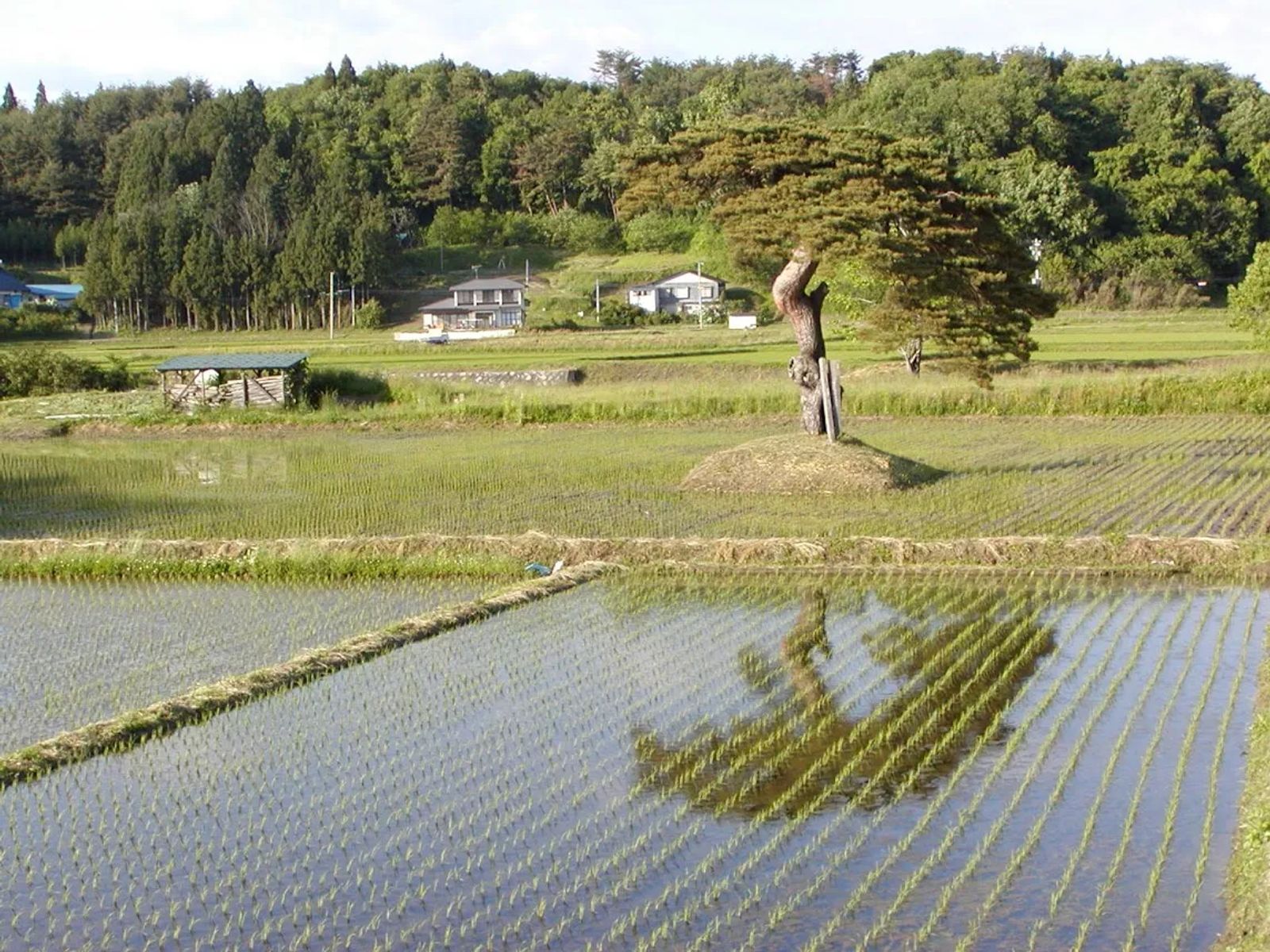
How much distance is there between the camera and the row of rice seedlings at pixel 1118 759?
17.7 ft

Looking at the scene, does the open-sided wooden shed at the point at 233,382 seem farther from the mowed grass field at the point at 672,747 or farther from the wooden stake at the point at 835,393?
the wooden stake at the point at 835,393

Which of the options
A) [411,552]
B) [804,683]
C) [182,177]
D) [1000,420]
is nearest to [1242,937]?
[804,683]

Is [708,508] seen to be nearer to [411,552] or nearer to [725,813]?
[411,552]

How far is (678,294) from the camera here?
59719 millimetres

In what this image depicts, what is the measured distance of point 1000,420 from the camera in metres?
25.2

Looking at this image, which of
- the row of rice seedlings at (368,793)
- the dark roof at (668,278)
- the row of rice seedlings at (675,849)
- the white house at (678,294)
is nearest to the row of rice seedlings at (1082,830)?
the row of rice seedlings at (675,849)

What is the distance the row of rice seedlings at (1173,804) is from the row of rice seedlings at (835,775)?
4.49ft

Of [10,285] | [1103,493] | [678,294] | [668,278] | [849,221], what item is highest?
[849,221]

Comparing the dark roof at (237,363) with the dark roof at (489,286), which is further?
the dark roof at (489,286)

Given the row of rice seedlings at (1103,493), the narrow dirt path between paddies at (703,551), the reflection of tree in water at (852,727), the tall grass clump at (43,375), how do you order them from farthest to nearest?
the tall grass clump at (43,375) → the row of rice seedlings at (1103,493) → the narrow dirt path between paddies at (703,551) → the reflection of tree in water at (852,727)

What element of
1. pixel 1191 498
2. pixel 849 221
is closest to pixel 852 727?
pixel 1191 498

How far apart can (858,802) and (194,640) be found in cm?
510

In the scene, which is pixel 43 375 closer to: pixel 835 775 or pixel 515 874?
pixel 835 775

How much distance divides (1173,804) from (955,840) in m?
1.09
